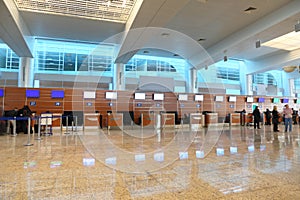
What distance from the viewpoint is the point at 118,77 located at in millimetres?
11734

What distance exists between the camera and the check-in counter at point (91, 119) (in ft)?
34.0

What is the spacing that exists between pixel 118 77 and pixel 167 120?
3.69 m

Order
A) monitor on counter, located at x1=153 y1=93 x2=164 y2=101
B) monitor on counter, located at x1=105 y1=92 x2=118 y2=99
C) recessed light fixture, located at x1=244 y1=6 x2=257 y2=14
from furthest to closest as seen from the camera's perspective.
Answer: monitor on counter, located at x1=153 y1=93 x2=164 y2=101
monitor on counter, located at x1=105 y1=92 x2=118 y2=99
recessed light fixture, located at x1=244 y1=6 x2=257 y2=14

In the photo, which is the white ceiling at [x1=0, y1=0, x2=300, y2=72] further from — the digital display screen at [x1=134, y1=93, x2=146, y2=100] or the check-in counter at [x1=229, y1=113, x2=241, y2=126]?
the check-in counter at [x1=229, y1=113, x2=241, y2=126]

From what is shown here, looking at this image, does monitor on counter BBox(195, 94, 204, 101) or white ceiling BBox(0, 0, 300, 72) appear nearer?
white ceiling BBox(0, 0, 300, 72)

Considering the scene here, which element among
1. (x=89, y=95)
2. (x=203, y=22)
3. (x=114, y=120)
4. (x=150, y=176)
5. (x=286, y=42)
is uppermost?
(x=203, y=22)

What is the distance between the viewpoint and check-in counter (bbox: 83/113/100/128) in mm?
10352

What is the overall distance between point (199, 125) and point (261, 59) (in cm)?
641

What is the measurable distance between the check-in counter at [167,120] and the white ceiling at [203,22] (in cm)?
398

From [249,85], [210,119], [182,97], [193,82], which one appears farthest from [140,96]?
[249,85]

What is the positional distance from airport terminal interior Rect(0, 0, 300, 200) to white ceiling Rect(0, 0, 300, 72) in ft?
0.17

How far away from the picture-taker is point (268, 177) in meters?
2.62

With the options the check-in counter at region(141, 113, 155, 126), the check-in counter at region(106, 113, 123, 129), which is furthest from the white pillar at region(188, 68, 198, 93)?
the check-in counter at region(106, 113, 123, 129)

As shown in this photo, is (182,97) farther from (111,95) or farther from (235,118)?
(111,95)
